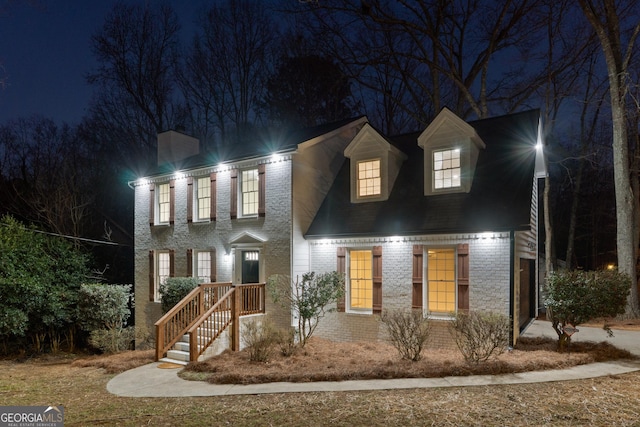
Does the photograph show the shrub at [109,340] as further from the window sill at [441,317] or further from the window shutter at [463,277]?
the window shutter at [463,277]

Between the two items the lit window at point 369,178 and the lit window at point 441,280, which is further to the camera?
the lit window at point 369,178

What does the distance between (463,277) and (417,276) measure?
1181mm

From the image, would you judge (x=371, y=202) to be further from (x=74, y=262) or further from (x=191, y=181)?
(x=74, y=262)

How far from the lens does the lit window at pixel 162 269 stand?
16.0m

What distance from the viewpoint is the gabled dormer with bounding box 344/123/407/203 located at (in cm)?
1277

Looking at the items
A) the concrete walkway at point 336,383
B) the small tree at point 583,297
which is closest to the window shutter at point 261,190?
the concrete walkway at point 336,383

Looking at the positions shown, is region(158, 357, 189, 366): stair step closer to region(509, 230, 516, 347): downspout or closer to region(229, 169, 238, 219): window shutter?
region(229, 169, 238, 219): window shutter

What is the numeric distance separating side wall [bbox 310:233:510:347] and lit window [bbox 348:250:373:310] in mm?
401

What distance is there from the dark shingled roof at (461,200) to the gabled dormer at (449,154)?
26 cm

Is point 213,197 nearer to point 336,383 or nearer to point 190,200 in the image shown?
point 190,200

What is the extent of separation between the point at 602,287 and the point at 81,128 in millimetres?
29810

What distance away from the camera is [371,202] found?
12.9 meters

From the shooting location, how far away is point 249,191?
1381 cm

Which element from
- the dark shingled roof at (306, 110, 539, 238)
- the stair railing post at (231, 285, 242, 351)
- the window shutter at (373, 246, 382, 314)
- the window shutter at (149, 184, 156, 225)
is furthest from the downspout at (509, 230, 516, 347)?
the window shutter at (149, 184, 156, 225)
